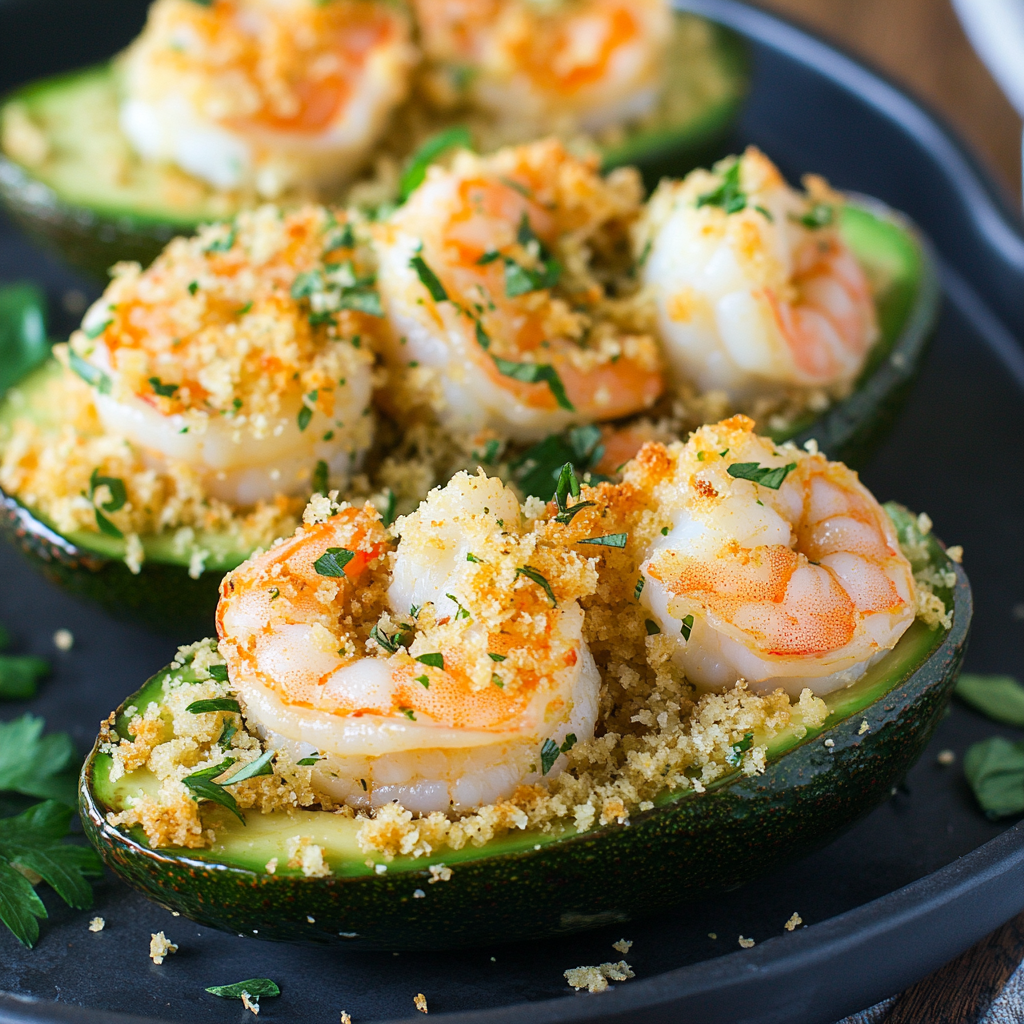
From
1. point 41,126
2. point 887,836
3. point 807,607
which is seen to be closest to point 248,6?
point 41,126

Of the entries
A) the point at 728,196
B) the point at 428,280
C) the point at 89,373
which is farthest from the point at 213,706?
the point at 728,196

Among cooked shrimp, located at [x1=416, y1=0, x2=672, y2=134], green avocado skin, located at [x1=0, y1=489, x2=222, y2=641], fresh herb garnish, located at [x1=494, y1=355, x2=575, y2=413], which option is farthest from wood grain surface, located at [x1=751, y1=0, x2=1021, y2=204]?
green avocado skin, located at [x1=0, y1=489, x2=222, y2=641]

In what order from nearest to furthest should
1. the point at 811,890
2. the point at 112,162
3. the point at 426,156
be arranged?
1. the point at 811,890
2. the point at 426,156
3. the point at 112,162

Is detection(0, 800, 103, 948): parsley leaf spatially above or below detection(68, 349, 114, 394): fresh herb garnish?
below

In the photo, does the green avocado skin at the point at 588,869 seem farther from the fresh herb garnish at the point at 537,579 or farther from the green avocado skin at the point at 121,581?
the green avocado skin at the point at 121,581

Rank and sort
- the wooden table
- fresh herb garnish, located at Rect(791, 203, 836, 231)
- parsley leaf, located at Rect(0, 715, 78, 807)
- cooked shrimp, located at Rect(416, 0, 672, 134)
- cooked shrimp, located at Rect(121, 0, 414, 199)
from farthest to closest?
the wooden table
cooked shrimp, located at Rect(416, 0, 672, 134)
cooked shrimp, located at Rect(121, 0, 414, 199)
fresh herb garnish, located at Rect(791, 203, 836, 231)
parsley leaf, located at Rect(0, 715, 78, 807)

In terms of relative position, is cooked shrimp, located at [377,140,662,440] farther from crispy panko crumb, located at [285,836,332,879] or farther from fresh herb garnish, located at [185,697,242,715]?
crispy panko crumb, located at [285,836,332,879]

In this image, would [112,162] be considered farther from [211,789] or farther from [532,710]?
[532,710]

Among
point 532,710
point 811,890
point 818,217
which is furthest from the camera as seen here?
point 818,217
